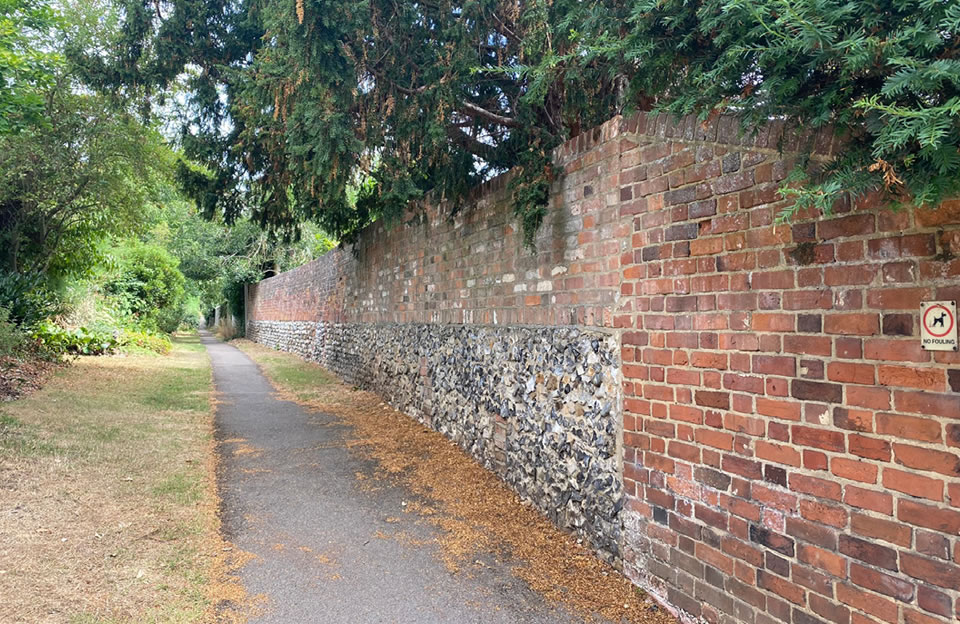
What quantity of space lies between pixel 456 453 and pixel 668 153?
13.2ft

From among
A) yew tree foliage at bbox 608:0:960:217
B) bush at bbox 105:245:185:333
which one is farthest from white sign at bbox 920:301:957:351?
bush at bbox 105:245:185:333

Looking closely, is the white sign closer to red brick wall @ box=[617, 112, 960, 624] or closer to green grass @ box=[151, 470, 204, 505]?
red brick wall @ box=[617, 112, 960, 624]

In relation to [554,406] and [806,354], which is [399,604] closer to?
[554,406]

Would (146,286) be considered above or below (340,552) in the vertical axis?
above

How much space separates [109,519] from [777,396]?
4.44m

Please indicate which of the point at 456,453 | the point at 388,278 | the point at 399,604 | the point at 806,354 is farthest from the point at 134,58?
the point at 806,354

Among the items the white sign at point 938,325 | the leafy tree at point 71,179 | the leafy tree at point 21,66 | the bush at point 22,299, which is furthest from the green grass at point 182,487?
the bush at point 22,299

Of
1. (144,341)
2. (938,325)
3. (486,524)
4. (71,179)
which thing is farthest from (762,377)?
(144,341)

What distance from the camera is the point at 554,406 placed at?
4.46 metres

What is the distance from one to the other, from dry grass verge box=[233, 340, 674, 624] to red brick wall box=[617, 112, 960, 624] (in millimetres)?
272

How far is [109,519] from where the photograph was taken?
13.9 feet

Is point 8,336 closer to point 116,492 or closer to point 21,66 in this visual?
point 21,66

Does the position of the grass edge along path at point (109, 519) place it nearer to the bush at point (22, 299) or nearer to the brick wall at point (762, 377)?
the brick wall at point (762, 377)

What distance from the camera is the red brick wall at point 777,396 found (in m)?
2.08
